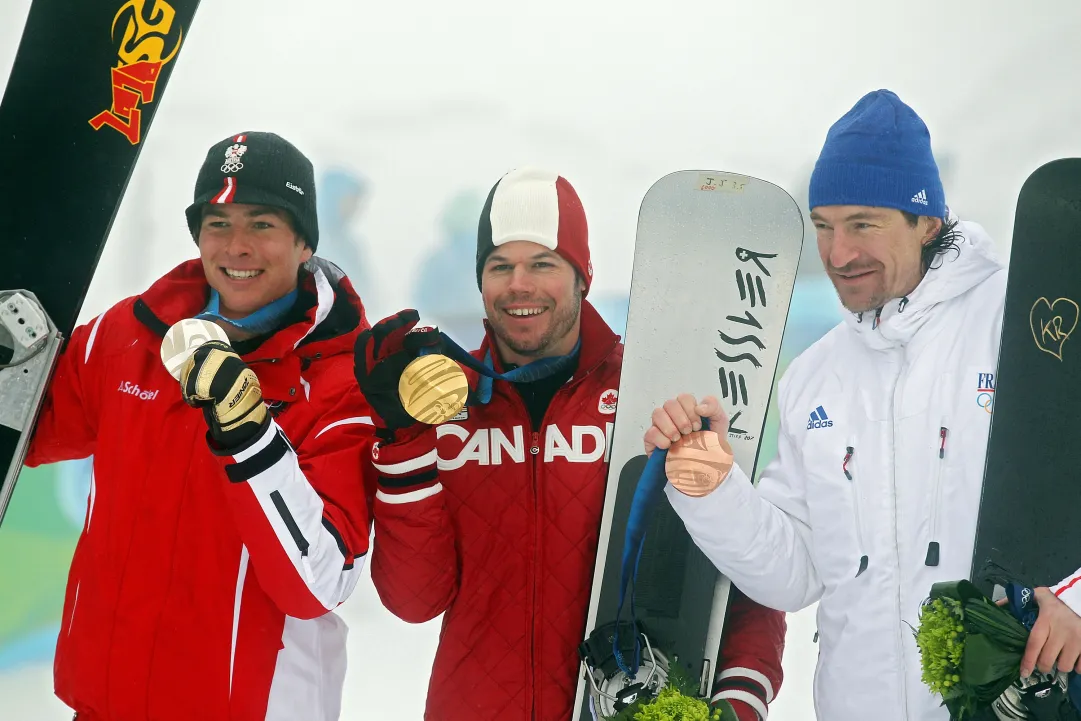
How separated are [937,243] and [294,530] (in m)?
1.36

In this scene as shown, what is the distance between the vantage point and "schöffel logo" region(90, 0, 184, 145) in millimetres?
2260

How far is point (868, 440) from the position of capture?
1871mm

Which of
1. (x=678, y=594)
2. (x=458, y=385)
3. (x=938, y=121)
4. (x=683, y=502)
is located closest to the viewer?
(x=458, y=385)

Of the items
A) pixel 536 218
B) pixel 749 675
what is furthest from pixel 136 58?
pixel 749 675

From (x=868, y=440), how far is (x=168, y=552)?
1.38m

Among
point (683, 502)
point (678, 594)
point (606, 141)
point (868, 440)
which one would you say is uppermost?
point (606, 141)

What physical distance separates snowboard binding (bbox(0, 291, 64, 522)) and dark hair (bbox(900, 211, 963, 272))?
1858mm

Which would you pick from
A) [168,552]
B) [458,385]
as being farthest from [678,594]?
[168,552]

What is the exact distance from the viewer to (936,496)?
1.78m

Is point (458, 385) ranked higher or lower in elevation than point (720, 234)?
lower

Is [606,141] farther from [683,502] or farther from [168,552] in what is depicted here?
[168,552]

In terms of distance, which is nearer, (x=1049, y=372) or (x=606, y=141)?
(x=1049, y=372)

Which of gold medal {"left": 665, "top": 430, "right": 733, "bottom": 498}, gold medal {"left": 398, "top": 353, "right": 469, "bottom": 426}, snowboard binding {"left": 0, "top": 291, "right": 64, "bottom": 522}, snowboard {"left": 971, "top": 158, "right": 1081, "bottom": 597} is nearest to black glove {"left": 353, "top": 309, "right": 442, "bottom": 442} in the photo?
gold medal {"left": 398, "top": 353, "right": 469, "bottom": 426}

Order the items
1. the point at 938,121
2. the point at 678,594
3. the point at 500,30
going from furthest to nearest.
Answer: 1. the point at 500,30
2. the point at 938,121
3. the point at 678,594
